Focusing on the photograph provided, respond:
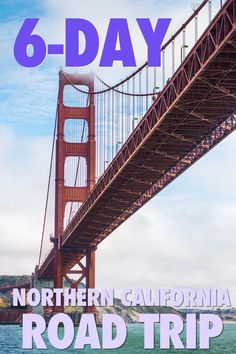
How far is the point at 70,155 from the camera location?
218 ft

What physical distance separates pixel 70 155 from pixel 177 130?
107 ft

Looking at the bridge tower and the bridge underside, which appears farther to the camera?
the bridge tower

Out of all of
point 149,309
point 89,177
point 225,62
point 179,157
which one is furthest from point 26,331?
point 149,309

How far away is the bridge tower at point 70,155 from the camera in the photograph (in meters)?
64.6

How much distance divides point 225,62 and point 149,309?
5645 inches

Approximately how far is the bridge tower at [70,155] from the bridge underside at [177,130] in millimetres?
7808

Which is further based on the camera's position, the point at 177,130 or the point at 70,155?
the point at 70,155

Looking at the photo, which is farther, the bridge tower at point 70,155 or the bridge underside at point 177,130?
the bridge tower at point 70,155

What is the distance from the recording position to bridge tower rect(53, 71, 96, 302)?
64625 mm

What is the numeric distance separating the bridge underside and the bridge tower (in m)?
7.81

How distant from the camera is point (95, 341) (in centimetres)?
2078

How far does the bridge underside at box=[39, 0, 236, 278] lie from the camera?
81.5 ft

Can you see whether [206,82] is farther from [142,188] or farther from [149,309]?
[149,309]

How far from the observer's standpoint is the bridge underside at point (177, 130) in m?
24.8
